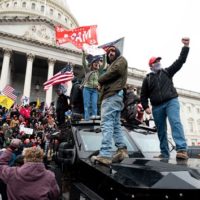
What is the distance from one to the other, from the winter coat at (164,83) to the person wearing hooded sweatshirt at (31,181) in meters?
2.30

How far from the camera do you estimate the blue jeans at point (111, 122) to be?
4.01m

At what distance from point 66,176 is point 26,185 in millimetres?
1106

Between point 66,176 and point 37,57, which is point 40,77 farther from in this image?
point 66,176

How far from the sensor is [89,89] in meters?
7.62

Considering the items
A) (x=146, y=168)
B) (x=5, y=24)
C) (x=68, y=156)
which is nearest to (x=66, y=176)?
(x=68, y=156)

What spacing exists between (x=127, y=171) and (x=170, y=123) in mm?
1911

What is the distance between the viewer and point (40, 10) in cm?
6494

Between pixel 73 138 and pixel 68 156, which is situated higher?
pixel 73 138

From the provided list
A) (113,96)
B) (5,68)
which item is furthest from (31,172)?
(5,68)

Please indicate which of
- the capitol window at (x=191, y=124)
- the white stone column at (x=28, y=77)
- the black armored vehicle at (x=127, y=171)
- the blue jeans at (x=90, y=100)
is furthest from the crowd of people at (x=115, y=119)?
the capitol window at (x=191, y=124)

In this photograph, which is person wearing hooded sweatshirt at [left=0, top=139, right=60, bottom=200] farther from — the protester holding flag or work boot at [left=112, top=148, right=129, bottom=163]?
the protester holding flag

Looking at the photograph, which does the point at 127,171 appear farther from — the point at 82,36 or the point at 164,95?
the point at 82,36

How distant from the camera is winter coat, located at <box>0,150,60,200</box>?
3.31 m

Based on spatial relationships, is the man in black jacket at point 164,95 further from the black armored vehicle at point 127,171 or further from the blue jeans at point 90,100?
the blue jeans at point 90,100
